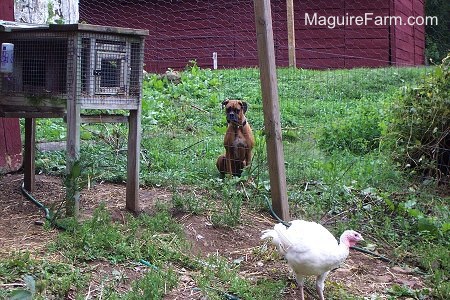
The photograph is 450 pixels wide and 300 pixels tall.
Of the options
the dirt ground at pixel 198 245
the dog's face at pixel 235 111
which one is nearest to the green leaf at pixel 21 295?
the dirt ground at pixel 198 245

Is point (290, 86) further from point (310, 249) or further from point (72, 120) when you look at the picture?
point (310, 249)

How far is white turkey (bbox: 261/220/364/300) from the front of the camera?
13.8 ft

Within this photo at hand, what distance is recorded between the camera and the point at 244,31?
62.6 feet

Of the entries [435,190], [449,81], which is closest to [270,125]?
[435,190]

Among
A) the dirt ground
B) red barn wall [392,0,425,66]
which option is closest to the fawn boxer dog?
the dirt ground

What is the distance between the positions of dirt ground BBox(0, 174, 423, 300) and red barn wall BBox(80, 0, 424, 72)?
41.5 ft

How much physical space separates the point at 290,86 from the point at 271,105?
366 centimetres

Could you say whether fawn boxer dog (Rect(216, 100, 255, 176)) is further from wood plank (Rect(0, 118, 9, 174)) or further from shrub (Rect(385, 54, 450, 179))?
wood plank (Rect(0, 118, 9, 174))

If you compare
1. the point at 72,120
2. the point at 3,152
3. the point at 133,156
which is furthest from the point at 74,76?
the point at 3,152

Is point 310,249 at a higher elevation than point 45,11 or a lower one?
lower

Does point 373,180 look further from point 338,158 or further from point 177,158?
point 177,158

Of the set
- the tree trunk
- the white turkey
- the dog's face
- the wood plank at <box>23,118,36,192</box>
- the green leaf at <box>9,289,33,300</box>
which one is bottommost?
the green leaf at <box>9,289,33,300</box>

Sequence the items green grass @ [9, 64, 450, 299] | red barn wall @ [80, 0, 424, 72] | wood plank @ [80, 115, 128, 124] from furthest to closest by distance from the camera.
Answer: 1. red barn wall @ [80, 0, 424, 72]
2. wood plank @ [80, 115, 128, 124]
3. green grass @ [9, 64, 450, 299]

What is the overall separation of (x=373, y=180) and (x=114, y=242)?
131 inches
